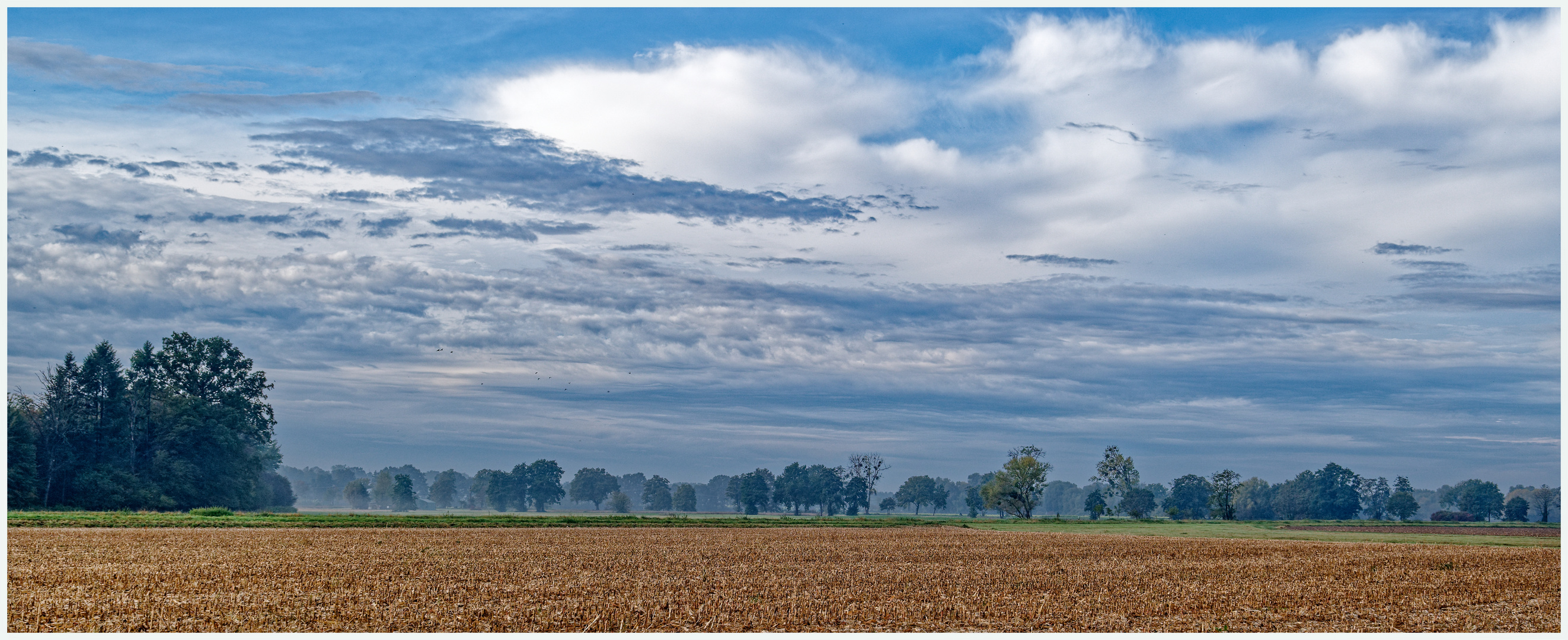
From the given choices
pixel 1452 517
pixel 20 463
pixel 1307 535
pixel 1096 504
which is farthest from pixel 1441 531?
pixel 20 463

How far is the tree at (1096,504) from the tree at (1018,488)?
1550cm

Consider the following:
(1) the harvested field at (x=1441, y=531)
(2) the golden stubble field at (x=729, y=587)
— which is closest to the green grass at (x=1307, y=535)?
(1) the harvested field at (x=1441, y=531)

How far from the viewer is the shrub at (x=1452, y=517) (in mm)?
161650

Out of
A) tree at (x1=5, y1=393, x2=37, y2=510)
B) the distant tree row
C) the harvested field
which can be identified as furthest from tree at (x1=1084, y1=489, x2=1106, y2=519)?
tree at (x1=5, y1=393, x2=37, y2=510)

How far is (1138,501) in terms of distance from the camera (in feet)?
590

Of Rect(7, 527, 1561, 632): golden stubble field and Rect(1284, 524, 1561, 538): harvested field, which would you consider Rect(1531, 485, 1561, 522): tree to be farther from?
Rect(7, 527, 1561, 632): golden stubble field

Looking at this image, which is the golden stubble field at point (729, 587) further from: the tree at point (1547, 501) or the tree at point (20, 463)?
the tree at point (1547, 501)

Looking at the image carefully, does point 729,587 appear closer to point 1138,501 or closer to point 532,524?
point 532,524

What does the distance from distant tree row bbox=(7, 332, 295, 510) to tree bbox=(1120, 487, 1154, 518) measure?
134023mm

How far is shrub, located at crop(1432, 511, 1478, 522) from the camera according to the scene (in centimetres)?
16165

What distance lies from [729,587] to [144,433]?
95100 millimetres

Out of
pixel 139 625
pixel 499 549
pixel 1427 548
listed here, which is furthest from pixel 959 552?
pixel 139 625

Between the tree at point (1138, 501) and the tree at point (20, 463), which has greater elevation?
the tree at point (20, 463)

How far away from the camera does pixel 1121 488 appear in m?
190
